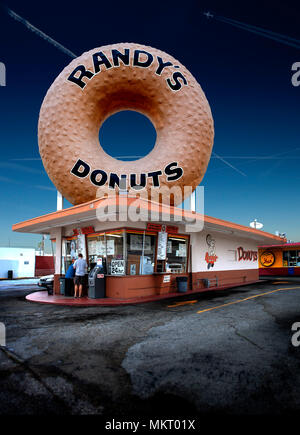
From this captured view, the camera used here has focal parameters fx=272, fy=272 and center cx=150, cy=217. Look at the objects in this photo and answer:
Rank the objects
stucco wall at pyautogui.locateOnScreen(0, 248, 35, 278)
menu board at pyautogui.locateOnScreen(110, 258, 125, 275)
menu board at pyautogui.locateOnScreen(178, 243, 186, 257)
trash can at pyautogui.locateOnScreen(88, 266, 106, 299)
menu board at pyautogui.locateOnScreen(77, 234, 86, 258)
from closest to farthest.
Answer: trash can at pyautogui.locateOnScreen(88, 266, 106, 299) < menu board at pyautogui.locateOnScreen(110, 258, 125, 275) < menu board at pyautogui.locateOnScreen(77, 234, 86, 258) < menu board at pyautogui.locateOnScreen(178, 243, 186, 257) < stucco wall at pyautogui.locateOnScreen(0, 248, 35, 278)

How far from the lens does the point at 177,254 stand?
42.1 feet

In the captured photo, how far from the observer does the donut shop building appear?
10391mm

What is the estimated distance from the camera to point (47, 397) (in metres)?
2.93

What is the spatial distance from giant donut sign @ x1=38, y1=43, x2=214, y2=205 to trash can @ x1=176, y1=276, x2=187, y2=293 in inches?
166

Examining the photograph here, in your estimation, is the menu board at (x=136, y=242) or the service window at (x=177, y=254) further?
the service window at (x=177, y=254)

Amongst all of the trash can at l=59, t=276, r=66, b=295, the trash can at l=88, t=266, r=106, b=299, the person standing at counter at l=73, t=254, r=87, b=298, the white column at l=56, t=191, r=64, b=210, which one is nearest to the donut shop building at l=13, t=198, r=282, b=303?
the trash can at l=88, t=266, r=106, b=299

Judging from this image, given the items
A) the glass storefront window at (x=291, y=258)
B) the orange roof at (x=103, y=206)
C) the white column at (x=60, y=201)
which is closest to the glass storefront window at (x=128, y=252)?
the orange roof at (x=103, y=206)

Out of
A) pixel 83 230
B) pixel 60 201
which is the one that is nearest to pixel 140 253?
pixel 83 230

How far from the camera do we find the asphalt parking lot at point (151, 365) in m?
2.78

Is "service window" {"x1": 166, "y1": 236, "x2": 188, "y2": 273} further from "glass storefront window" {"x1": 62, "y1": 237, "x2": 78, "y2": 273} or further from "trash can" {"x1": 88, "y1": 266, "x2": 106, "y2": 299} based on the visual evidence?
"glass storefront window" {"x1": 62, "y1": 237, "x2": 78, "y2": 273}

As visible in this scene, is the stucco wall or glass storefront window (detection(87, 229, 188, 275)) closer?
glass storefront window (detection(87, 229, 188, 275))

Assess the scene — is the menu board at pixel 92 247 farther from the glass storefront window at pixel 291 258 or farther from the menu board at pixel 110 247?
the glass storefront window at pixel 291 258

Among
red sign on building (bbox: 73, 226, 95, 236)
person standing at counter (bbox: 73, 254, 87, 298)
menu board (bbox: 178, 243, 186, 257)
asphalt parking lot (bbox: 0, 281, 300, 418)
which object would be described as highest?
red sign on building (bbox: 73, 226, 95, 236)

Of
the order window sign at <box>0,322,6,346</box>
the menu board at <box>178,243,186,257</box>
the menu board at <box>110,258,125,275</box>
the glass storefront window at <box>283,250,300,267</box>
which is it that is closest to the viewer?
Answer: the order window sign at <box>0,322,6,346</box>
